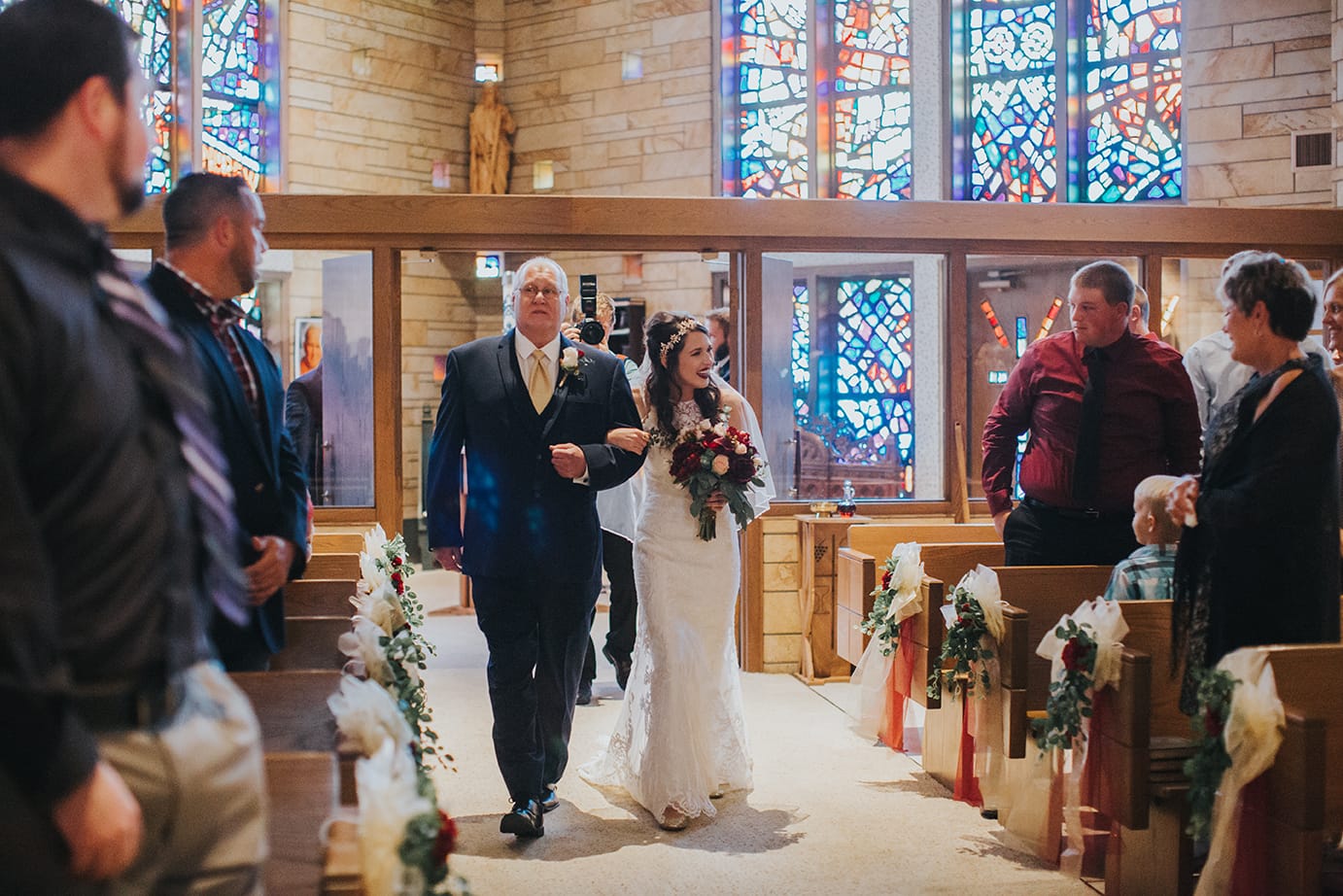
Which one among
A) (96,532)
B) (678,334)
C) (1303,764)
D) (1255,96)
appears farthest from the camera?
(1255,96)

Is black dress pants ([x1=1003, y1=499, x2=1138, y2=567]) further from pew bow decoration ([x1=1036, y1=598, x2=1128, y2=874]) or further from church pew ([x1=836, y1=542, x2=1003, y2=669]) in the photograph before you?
pew bow decoration ([x1=1036, y1=598, x2=1128, y2=874])

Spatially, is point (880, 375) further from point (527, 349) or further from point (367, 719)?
point (367, 719)

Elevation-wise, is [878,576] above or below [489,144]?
below

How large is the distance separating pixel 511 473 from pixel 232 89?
8.17 metres

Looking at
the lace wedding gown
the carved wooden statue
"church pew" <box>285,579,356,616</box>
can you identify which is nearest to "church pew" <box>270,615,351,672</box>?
"church pew" <box>285,579,356,616</box>

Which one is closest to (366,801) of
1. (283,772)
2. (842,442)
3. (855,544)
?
(283,772)

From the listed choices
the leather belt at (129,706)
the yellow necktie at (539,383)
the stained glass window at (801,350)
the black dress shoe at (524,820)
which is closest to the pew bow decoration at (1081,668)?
the black dress shoe at (524,820)

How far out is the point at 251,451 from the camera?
2.77m

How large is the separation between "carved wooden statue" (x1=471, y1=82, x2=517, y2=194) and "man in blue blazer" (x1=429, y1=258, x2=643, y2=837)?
27.1ft

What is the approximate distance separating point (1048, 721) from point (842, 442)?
3917 millimetres

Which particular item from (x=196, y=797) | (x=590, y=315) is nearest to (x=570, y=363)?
(x=590, y=315)

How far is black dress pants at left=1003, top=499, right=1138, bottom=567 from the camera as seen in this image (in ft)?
15.4

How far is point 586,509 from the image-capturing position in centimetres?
436

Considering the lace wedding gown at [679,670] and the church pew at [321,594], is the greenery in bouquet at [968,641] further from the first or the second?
the church pew at [321,594]
